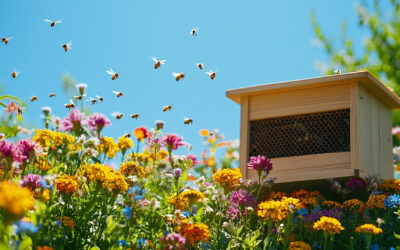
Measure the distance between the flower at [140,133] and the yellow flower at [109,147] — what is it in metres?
0.20

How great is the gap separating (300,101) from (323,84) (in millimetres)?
267

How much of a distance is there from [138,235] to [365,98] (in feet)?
8.52

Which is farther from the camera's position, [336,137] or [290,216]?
[336,137]

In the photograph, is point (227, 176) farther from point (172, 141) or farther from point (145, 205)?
point (172, 141)

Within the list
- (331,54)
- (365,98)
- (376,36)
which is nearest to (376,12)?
(376,36)

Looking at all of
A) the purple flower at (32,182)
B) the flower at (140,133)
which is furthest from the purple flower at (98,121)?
the purple flower at (32,182)

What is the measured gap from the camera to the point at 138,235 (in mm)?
3311

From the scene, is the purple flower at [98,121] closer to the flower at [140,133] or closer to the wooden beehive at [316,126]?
the flower at [140,133]

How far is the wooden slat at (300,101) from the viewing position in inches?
182

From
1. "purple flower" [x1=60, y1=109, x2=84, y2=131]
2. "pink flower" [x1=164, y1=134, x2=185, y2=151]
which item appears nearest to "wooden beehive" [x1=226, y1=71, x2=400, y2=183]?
"pink flower" [x1=164, y1=134, x2=185, y2=151]

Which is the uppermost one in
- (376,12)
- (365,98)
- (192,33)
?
(376,12)

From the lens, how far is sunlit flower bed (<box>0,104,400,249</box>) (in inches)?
110

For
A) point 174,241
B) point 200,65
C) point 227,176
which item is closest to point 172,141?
point 227,176

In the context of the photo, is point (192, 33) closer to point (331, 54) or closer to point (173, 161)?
point (173, 161)
